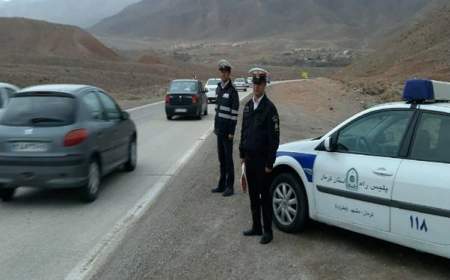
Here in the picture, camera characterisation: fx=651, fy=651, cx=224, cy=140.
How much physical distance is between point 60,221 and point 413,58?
5695 cm

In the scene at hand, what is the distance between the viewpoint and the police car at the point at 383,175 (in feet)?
19.2

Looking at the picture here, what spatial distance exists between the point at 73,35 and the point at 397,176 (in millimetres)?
103705

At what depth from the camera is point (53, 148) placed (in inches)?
355

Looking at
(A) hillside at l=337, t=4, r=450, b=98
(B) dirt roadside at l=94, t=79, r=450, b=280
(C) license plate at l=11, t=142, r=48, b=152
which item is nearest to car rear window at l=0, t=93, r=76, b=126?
(C) license plate at l=11, t=142, r=48, b=152

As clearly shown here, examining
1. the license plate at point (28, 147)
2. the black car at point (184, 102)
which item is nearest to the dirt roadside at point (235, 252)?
the license plate at point (28, 147)

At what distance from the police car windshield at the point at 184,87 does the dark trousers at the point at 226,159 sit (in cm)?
1604

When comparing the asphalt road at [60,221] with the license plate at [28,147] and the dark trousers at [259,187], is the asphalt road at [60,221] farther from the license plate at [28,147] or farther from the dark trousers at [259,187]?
the dark trousers at [259,187]

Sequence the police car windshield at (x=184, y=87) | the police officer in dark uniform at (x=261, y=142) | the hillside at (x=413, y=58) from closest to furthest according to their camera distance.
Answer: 1. the police officer in dark uniform at (x=261, y=142)
2. the police car windshield at (x=184, y=87)
3. the hillside at (x=413, y=58)

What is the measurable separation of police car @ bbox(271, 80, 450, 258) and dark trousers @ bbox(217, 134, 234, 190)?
207cm

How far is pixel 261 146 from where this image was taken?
700 centimetres

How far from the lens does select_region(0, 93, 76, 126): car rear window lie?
9336 millimetres

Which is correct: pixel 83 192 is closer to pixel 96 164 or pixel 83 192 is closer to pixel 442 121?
pixel 96 164

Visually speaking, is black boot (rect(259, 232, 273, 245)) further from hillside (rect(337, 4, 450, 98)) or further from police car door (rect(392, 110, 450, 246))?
hillside (rect(337, 4, 450, 98))

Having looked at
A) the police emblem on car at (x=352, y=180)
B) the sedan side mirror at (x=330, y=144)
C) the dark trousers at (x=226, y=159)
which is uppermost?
the sedan side mirror at (x=330, y=144)
